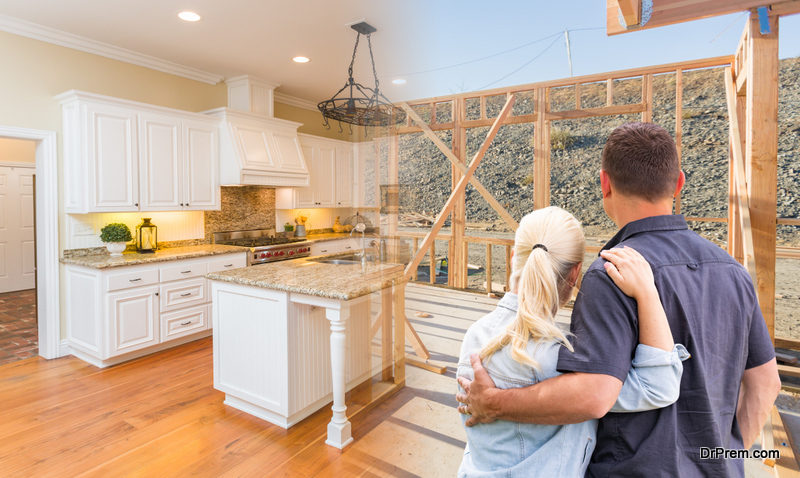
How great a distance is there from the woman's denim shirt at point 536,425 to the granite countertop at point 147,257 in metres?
3.44

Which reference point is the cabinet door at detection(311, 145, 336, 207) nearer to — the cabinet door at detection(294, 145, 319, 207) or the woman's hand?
the cabinet door at detection(294, 145, 319, 207)

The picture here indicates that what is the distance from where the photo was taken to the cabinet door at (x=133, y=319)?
3.41m

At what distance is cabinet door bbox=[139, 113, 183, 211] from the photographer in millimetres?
3830

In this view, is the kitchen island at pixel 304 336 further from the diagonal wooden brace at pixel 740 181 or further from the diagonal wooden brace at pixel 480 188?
the diagonal wooden brace at pixel 480 188

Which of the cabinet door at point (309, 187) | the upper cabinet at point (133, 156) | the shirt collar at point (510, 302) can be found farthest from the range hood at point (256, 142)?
the shirt collar at point (510, 302)

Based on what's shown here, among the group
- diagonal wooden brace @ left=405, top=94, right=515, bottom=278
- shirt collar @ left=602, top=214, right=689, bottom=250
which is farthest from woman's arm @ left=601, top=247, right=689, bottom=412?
diagonal wooden brace @ left=405, top=94, right=515, bottom=278

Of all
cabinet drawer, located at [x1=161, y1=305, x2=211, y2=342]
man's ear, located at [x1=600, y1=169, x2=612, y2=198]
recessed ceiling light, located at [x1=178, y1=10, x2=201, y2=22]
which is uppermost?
recessed ceiling light, located at [x1=178, y1=10, x2=201, y2=22]

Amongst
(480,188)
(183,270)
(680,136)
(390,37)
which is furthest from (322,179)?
(680,136)

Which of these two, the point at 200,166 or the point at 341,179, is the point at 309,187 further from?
the point at 200,166

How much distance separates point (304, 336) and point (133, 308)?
1.95 meters

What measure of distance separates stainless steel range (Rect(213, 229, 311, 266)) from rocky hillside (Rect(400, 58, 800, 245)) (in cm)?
182

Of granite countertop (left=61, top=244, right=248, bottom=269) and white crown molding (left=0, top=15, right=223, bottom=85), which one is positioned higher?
white crown molding (left=0, top=15, right=223, bottom=85)

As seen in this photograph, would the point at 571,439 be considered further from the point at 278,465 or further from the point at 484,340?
the point at 278,465

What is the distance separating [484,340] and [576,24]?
5044 mm
